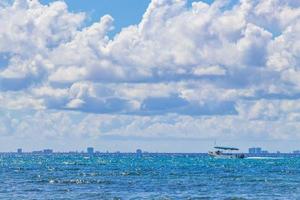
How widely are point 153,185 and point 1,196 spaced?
83.0 ft

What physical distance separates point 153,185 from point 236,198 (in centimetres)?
2300

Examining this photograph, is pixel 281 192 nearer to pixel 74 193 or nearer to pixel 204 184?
pixel 204 184

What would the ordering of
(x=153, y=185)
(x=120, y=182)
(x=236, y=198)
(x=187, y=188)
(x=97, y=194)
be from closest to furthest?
(x=236, y=198), (x=97, y=194), (x=187, y=188), (x=153, y=185), (x=120, y=182)

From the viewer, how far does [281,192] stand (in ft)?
286

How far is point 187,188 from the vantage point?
93.2 metres

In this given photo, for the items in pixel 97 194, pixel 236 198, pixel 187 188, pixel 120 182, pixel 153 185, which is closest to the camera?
pixel 236 198

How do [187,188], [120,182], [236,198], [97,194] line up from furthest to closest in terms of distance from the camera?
[120,182], [187,188], [97,194], [236,198]

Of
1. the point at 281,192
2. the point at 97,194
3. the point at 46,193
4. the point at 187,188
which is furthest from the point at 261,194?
the point at 46,193

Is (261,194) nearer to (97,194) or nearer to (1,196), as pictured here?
(97,194)

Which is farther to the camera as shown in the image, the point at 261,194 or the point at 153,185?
the point at 153,185

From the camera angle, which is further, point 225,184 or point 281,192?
point 225,184

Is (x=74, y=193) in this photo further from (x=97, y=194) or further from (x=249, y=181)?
(x=249, y=181)

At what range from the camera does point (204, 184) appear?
333 ft

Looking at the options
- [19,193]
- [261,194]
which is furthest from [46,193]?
[261,194]
